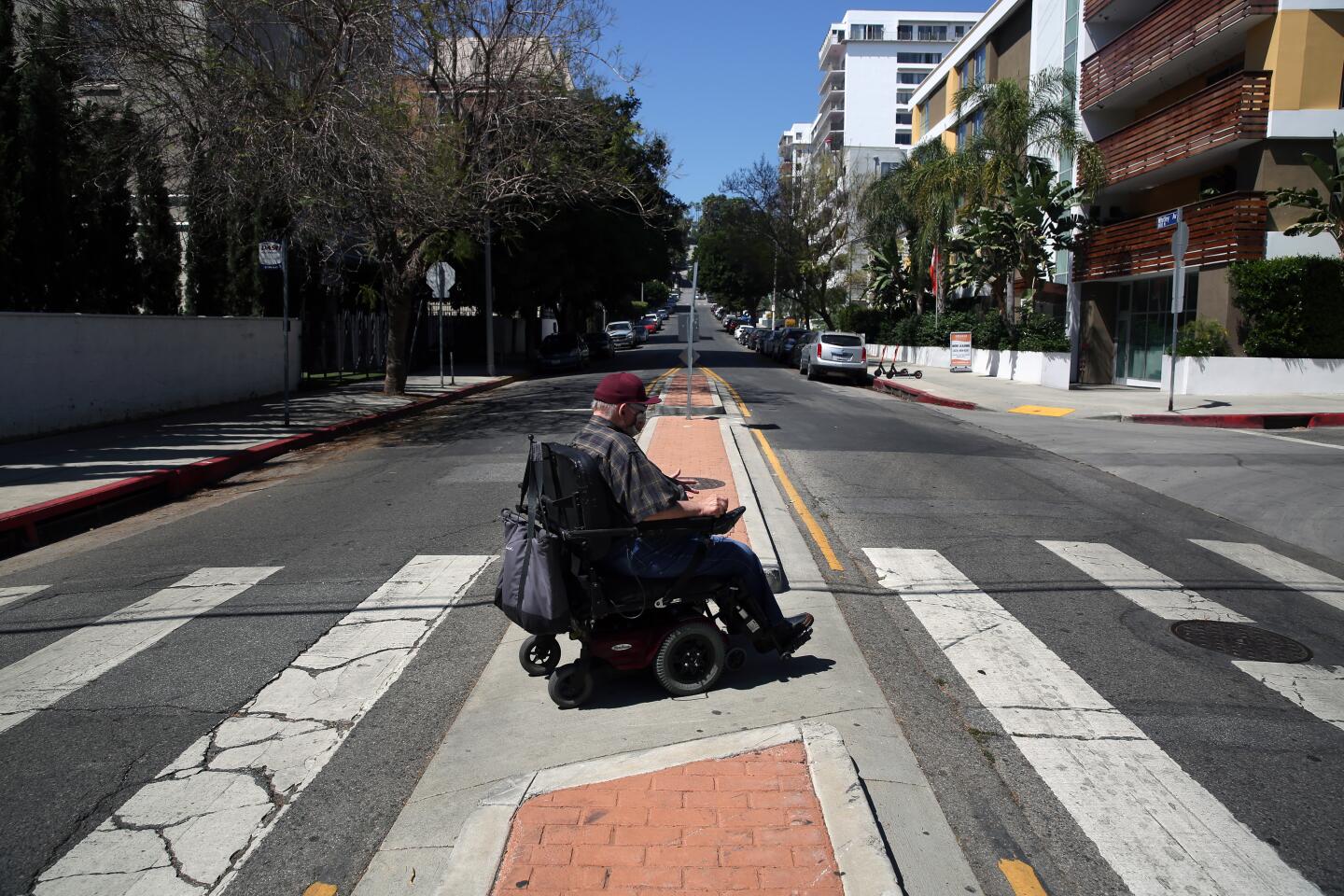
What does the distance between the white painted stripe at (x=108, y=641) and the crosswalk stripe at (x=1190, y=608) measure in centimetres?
643

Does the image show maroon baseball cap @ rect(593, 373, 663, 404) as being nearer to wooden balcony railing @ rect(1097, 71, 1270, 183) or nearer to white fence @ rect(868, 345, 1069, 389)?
wooden balcony railing @ rect(1097, 71, 1270, 183)

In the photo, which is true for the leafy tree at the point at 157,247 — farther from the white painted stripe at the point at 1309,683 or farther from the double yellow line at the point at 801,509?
the white painted stripe at the point at 1309,683

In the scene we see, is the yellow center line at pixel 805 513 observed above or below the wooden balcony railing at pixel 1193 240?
below

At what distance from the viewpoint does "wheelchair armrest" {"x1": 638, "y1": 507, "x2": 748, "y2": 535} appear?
4.91 m

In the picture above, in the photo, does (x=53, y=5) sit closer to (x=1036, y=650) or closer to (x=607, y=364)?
(x=1036, y=650)

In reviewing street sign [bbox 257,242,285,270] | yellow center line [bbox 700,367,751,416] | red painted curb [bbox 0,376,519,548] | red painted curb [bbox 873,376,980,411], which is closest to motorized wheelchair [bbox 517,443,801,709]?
red painted curb [bbox 0,376,519,548]

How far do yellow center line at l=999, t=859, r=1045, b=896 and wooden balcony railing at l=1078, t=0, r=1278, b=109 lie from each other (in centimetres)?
2534

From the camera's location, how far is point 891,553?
8469mm

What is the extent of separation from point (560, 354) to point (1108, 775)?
108 ft

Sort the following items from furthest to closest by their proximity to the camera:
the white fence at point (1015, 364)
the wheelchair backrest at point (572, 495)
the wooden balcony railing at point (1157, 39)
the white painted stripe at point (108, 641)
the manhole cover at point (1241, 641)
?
the white fence at point (1015, 364), the wooden balcony railing at point (1157, 39), the manhole cover at point (1241, 641), the white painted stripe at point (108, 641), the wheelchair backrest at point (572, 495)

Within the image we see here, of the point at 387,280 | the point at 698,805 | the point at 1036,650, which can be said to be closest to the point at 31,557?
the point at 698,805

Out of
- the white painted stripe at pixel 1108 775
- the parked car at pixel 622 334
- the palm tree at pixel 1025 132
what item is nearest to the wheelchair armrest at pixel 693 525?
the white painted stripe at pixel 1108 775

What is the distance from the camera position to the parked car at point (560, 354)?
36.4 metres

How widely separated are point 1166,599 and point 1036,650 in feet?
5.88
